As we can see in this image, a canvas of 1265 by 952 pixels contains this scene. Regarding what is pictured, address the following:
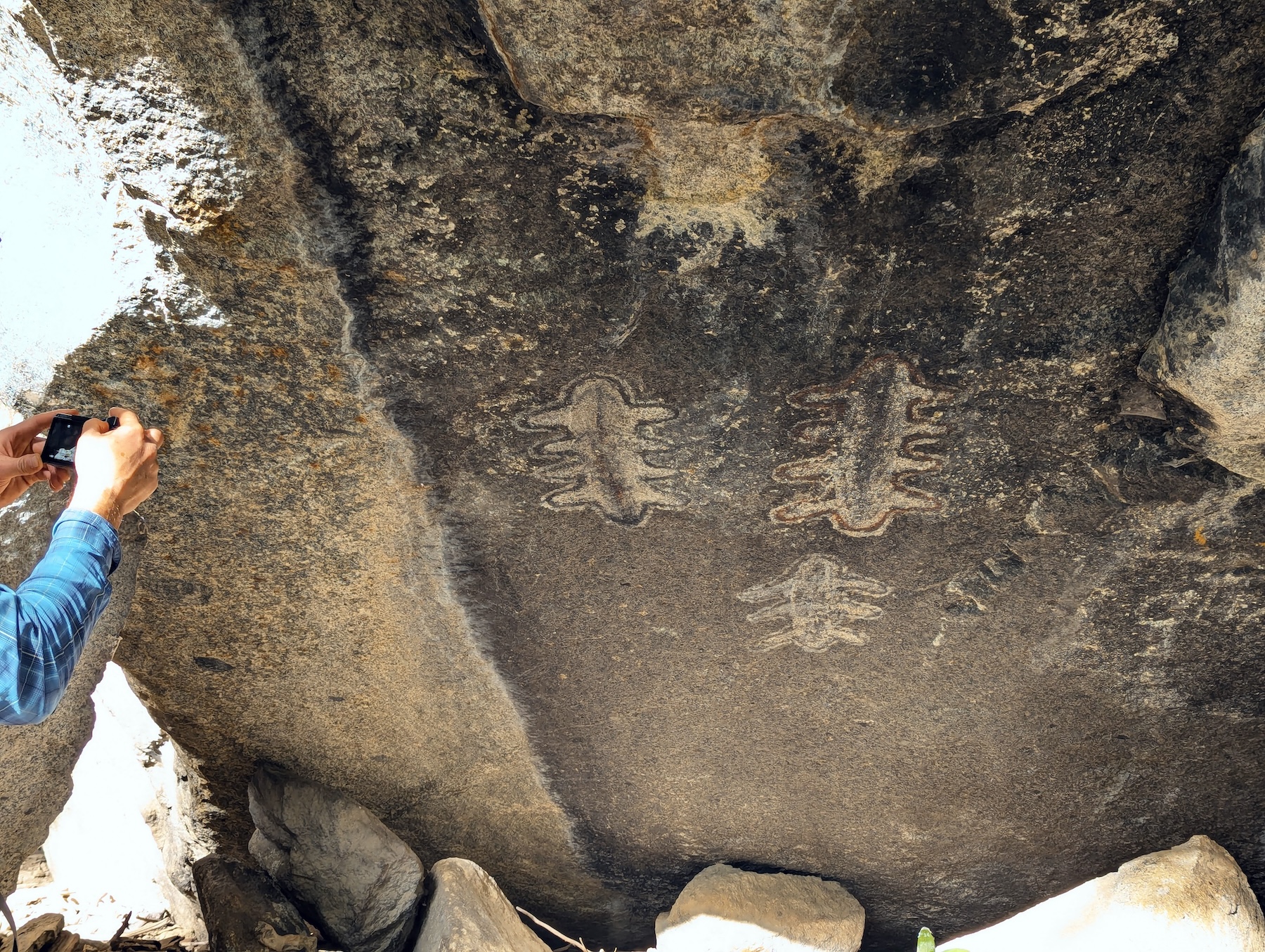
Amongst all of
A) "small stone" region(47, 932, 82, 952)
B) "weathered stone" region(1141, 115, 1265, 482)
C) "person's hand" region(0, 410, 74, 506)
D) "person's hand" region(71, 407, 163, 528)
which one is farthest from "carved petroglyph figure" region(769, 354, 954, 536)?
"small stone" region(47, 932, 82, 952)

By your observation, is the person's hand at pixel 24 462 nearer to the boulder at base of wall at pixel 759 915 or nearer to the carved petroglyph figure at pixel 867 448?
the carved petroglyph figure at pixel 867 448

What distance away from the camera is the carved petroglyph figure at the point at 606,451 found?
155 cm

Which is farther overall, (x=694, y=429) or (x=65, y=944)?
(x=65, y=944)

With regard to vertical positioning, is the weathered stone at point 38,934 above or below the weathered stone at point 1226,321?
below

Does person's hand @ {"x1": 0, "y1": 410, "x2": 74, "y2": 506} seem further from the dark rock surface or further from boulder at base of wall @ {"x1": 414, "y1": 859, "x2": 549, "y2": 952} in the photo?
boulder at base of wall @ {"x1": 414, "y1": 859, "x2": 549, "y2": 952}

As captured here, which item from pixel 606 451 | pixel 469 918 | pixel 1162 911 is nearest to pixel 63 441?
pixel 606 451

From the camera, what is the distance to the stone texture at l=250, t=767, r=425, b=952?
80.7 inches

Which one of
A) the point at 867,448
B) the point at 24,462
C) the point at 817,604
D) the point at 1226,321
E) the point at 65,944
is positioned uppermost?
the point at 1226,321

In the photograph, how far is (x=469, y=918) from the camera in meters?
2.00

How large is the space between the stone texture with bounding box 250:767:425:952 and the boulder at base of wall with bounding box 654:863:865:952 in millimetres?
633

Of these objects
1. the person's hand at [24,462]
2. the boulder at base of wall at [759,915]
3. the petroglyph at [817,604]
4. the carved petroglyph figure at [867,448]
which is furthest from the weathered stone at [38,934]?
the carved petroglyph figure at [867,448]

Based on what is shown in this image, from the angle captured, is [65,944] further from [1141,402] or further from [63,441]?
[1141,402]

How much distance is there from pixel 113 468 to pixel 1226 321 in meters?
1.43

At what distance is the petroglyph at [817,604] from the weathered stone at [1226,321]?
625 mm
